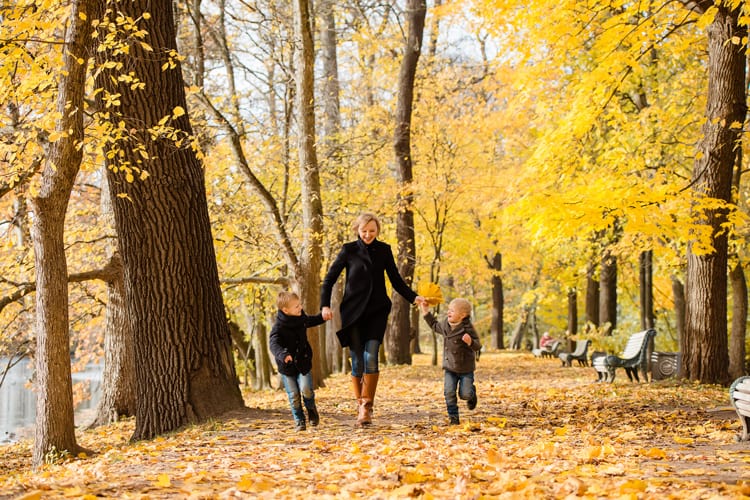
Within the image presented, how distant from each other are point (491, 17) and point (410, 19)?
6413 mm

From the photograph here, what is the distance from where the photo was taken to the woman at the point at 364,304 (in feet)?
23.0

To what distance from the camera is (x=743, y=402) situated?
18.6 ft

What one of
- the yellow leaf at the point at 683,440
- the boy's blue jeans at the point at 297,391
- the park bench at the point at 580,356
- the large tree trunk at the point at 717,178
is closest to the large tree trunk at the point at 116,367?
the boy's blue jeans at the point at 297,391

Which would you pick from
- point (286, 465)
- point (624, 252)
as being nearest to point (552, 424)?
point (286, 465)

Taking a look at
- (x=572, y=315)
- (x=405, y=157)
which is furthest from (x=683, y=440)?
(x=572, y=315)

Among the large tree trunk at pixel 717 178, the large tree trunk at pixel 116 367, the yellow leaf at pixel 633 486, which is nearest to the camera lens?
the yellow leaf at pixel 633 486

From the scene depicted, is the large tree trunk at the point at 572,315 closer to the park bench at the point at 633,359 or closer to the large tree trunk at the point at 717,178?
the park bench at the point at 633,359

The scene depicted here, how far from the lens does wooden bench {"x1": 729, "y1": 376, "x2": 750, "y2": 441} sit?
5.65m

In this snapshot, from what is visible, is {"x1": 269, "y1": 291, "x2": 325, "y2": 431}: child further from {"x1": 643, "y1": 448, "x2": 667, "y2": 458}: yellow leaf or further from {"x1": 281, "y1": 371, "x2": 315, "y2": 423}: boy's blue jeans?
{"x1": 643, "y1": 448, "x2": 667, "y2": 458}: yellow leaf

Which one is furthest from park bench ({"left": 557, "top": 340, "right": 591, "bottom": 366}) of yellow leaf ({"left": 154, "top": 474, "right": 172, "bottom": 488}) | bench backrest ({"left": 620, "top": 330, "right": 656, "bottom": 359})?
yellow leaf ({"left": 154, "top": 474, "right": 172, "bottom": 488})

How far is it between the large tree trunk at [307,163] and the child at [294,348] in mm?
4842

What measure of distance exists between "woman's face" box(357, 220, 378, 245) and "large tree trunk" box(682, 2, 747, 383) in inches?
227

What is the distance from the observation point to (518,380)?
563 inches

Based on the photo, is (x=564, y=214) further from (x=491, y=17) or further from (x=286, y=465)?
(x=286, y=465)
